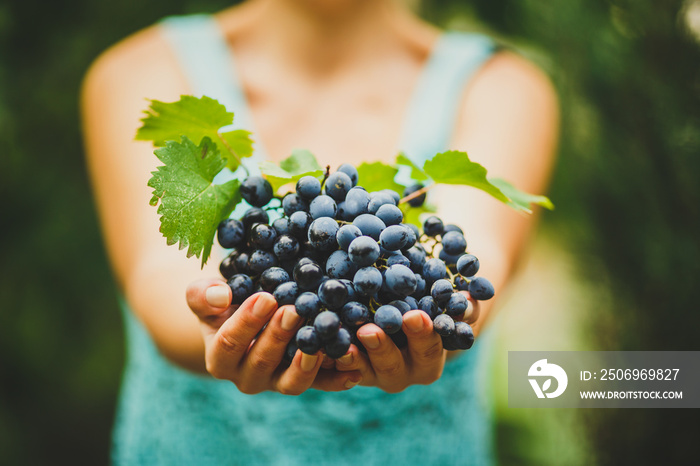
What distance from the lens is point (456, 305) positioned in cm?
54

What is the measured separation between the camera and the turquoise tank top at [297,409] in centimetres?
115

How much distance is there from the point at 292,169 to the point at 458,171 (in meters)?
0.21

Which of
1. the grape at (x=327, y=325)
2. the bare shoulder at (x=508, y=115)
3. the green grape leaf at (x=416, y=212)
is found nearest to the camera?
the grape at (x=327, y=325)

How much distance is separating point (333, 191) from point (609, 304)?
1.22m

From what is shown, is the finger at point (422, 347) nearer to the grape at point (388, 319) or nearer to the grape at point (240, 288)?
the grape at point (388, 319)

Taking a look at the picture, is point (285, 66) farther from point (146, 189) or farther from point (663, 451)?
point (663, 451)

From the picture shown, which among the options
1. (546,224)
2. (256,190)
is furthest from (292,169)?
(546,224)

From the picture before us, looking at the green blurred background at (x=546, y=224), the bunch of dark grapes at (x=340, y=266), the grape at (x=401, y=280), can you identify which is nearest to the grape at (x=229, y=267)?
the bunch of dark grapes at (x=340, y=266)

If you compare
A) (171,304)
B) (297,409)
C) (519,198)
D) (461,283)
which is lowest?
(297,409)

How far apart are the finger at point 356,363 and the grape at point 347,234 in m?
0.12

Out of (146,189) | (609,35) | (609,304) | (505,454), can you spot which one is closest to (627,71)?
(609,35)

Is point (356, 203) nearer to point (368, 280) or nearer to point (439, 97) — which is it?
point (368, 280)

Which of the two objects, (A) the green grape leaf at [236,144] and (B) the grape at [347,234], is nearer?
(B) the grape at [347,234]

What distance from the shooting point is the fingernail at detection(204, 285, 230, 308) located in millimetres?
543
